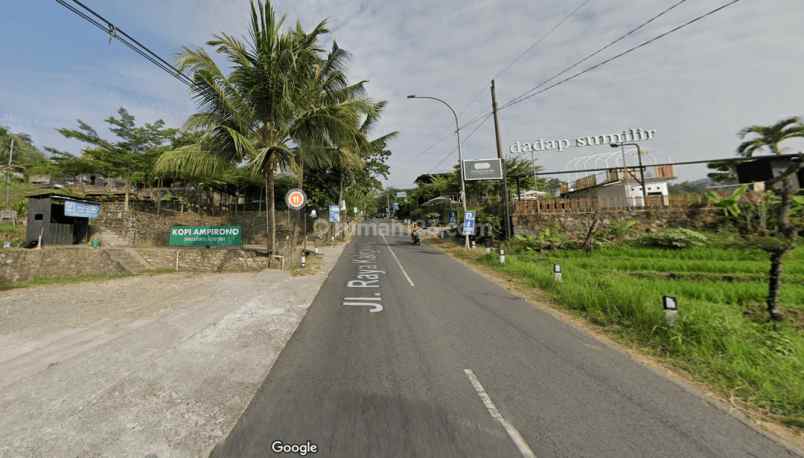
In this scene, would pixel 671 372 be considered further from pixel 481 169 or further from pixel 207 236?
pixel 481 169

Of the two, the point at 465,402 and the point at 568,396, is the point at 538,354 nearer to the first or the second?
the point at 568,396

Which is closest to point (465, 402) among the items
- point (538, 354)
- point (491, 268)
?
point (538, 354)

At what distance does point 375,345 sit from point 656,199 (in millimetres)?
19917

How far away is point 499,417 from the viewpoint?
Result: 240 cm

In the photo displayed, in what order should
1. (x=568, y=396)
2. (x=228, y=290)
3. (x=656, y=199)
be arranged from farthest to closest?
1. (x=656, y=199)
2. (x=228, y=290)
3. (x=568, y=396)

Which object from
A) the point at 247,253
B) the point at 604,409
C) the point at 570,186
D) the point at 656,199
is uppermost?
the point at 570,186

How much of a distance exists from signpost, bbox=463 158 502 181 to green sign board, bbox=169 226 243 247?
42.3ft

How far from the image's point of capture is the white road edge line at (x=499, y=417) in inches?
80.4

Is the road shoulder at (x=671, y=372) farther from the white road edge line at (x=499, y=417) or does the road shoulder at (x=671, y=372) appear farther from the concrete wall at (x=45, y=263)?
the concrete wall at (x=45, y=263)

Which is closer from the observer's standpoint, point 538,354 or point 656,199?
point 538,354

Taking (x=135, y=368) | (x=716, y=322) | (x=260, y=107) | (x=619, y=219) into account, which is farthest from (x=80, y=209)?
(x=619, y=219)

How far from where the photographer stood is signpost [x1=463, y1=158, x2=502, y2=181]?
627 inches

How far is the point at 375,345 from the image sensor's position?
12.8 feet

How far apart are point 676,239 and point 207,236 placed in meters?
20.9
